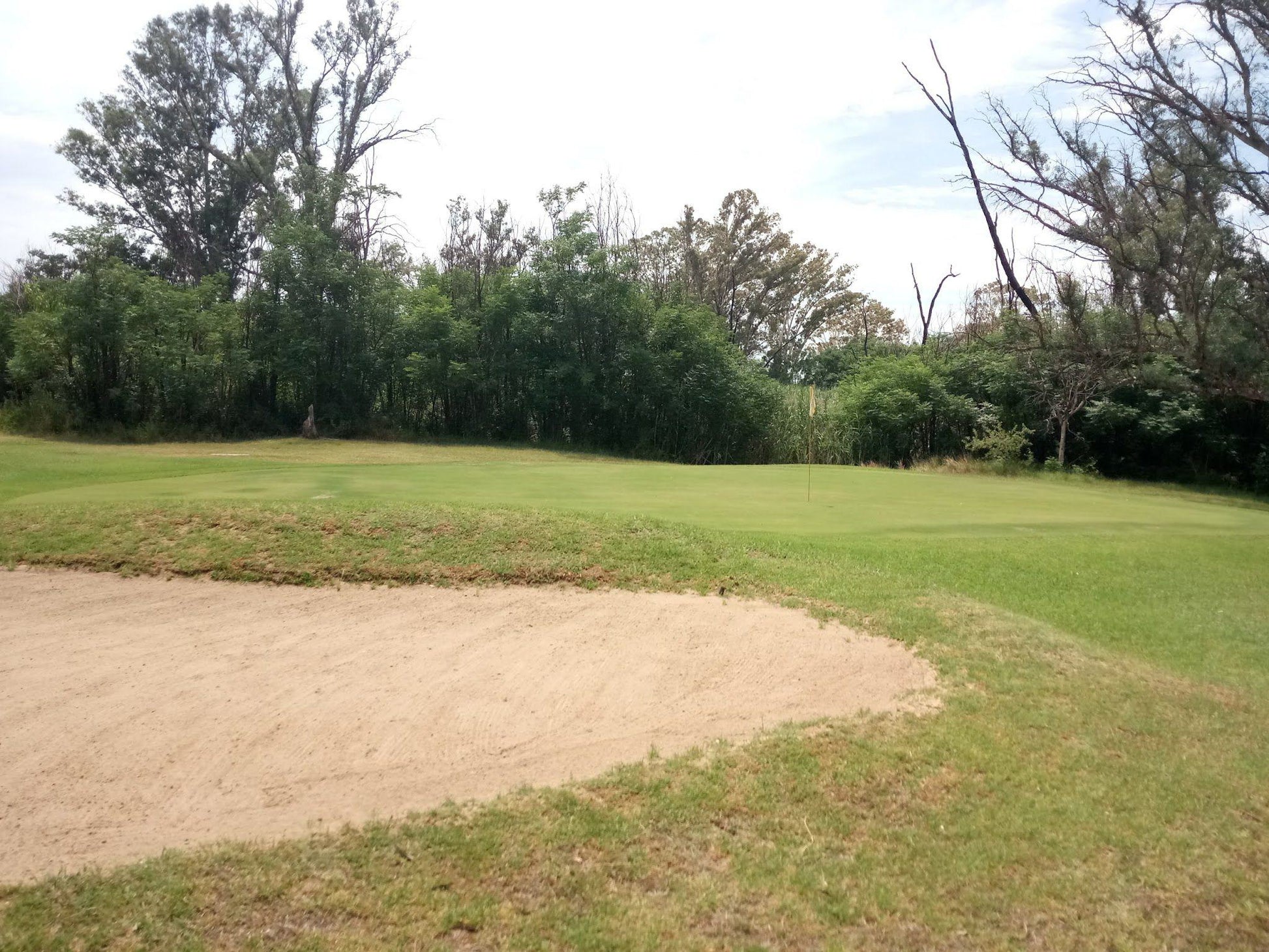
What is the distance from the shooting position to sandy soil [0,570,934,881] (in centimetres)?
443

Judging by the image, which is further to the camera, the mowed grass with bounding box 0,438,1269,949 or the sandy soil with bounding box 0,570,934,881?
the sandy soil with bounding box 0,570,934,881

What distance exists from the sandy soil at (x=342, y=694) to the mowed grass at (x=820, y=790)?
330 mm

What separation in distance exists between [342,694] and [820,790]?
305cm

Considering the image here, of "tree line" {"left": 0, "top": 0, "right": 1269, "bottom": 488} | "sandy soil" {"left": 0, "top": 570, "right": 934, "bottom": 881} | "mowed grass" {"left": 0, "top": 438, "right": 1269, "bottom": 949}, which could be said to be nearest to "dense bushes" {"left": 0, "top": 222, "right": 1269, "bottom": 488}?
"tree line" {"left": 0, "top": 0, "right": 1269, "bottom": 488}

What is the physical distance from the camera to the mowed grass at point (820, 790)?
11.7ft

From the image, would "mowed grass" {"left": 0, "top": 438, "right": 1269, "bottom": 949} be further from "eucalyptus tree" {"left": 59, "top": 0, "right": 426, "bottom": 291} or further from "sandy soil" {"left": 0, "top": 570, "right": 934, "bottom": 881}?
"eucalyptus tree" {"left": 59, "top": 0, "right": 426, "bottom": 291}


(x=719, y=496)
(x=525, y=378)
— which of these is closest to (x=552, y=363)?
(x=525, y=378)

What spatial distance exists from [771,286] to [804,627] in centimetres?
4471

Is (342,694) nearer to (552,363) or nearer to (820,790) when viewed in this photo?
(820,790)

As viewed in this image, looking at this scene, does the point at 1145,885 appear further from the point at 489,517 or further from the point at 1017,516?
the point at 1017,516

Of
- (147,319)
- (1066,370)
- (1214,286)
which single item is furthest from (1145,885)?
(147,319)

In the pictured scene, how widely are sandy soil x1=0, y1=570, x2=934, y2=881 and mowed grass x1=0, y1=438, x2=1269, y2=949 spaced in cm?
33

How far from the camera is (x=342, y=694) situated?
5.75 m

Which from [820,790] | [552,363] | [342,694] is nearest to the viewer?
[820,790]
